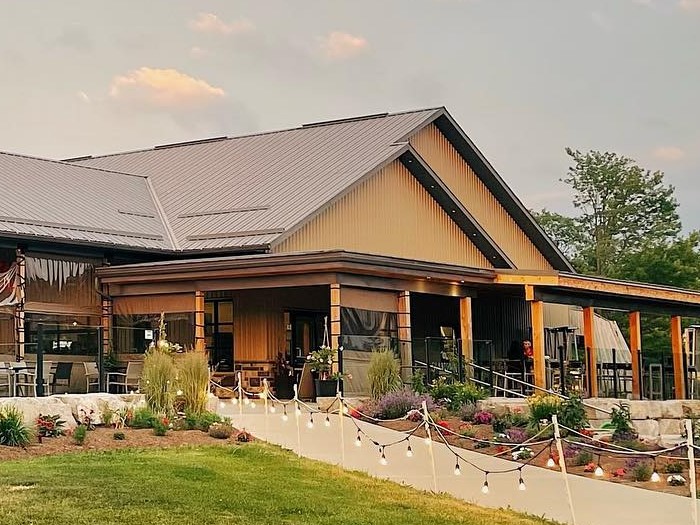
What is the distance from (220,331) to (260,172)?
4844 millimetres

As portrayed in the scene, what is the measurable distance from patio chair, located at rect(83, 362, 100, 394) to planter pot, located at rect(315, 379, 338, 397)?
13.7 ft

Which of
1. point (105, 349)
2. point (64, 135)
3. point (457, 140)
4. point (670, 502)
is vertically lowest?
point (670, 502)

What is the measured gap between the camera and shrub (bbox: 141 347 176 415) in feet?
54.5

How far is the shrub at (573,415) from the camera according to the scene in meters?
17.2

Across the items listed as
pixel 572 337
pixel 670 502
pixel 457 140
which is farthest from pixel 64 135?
pixel 670 502

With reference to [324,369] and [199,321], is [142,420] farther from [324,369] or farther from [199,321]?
[199,321]

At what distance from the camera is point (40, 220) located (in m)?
23.3

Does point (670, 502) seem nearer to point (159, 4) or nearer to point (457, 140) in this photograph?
point (457, 140)

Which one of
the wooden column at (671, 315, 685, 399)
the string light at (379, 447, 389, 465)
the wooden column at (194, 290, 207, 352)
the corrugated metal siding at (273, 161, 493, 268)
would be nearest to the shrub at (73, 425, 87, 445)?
the string light at (379, 447, 389, 465)

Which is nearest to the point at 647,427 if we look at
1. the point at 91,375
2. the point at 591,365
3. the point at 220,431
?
the point at 591,365

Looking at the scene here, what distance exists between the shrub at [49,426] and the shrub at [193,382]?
227 centimetres

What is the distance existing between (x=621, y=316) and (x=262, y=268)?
3216 centimetres

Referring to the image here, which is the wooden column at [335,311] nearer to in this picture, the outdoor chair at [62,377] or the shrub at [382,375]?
the shrub at [382,375]

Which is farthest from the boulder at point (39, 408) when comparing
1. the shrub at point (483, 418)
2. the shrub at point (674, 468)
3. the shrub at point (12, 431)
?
the shrub at point (674, 468)
